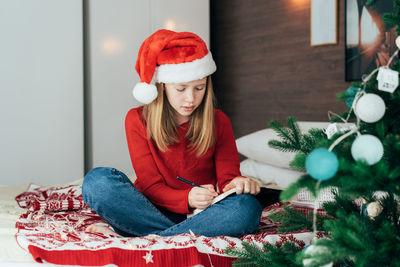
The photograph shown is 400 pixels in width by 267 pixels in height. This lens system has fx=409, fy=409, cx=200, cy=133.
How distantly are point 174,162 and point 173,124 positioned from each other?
13 cm

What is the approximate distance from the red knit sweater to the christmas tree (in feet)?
1.98

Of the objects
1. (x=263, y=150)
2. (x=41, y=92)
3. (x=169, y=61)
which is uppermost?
(x=169, y=61)

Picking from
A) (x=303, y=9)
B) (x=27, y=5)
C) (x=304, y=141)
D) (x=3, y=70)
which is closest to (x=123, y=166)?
(x=3, y=70)

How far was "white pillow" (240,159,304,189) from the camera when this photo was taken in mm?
1894

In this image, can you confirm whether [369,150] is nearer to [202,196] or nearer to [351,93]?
[351,93]

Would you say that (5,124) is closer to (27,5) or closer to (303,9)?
(27,5)

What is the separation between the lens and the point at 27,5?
246 cm

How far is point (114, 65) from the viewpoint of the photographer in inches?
109

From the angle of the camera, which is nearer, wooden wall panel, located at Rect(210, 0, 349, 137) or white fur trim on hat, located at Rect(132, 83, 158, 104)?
white fur trim on hat, located at Rect(132, 83, 158, 104)

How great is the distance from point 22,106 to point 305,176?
2.27 metres

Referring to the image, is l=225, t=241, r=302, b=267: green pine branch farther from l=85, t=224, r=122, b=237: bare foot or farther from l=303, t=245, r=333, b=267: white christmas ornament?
l=85, t=224, r=122, b=237: bare foot

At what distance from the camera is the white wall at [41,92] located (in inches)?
95.6

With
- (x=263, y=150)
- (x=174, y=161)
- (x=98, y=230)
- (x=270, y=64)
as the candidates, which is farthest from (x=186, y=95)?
(x=270, y=64)

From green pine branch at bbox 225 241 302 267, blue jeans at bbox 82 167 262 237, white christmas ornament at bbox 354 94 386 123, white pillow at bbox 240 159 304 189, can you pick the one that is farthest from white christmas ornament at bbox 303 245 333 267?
white pillow at bbox 240 159 304 189
